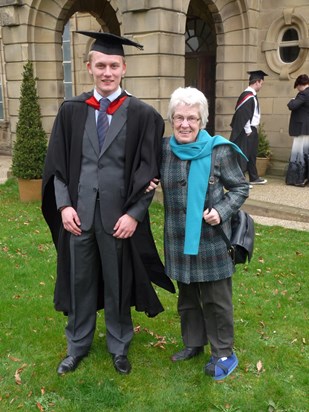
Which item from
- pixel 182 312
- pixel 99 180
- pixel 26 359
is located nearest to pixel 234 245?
pixel 182 312

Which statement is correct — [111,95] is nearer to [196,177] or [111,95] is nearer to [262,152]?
[196,177]

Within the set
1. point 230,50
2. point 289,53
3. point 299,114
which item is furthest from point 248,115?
point 289,53

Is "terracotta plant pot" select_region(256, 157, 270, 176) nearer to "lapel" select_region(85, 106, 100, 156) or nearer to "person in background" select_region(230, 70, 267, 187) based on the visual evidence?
"person in background" select_region(230, 70, 267, 187)

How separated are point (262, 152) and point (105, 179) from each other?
7.73m

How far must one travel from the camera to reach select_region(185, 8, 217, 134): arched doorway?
11.5m

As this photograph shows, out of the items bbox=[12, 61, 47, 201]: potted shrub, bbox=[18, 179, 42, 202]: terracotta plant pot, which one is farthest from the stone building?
bbox=[18, 179, 42, 202]: terracotta plant pot

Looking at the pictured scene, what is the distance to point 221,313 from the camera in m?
3.12

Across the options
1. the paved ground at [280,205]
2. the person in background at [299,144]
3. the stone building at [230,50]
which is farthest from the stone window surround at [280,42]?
the paved ground at [280,205]

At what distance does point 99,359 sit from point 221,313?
0.99 meters

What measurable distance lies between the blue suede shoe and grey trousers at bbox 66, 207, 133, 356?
59 cm

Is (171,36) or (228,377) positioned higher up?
(171,36)

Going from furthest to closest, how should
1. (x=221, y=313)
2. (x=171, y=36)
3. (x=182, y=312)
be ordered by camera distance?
1. (x=171, y=36)
2. (x=182, y=312)
3. (x=221, y=313)

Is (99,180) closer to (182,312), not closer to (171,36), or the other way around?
(182,312)

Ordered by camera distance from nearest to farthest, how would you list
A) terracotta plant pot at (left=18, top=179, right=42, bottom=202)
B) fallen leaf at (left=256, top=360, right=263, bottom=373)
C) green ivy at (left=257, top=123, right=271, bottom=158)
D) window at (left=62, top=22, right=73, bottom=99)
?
fallen leaf at (left=256, top=360, right=263, bottom=373), terracotta plant pot at (left=18, top=179, right=42, bottom=202), green ivy at (left=257, top=123, right=271, bottom=158), window at (left=62, top=22, right=73, bottom=99)
